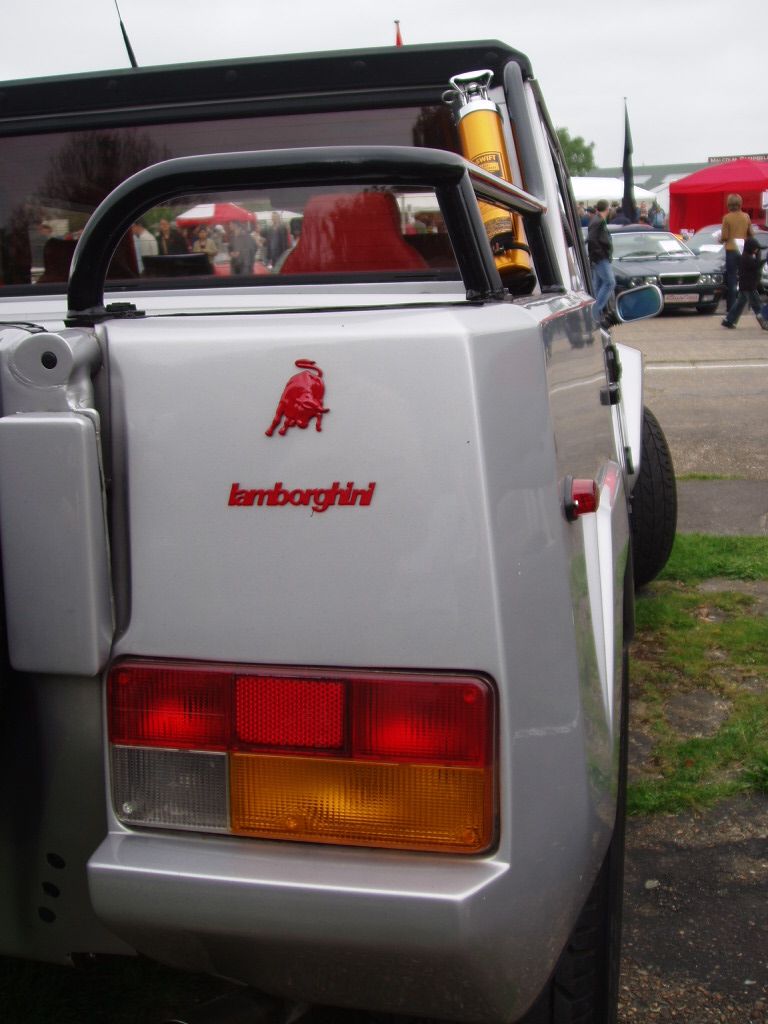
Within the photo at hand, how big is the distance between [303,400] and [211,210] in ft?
5.53

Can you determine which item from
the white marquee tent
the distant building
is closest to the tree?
the distant building

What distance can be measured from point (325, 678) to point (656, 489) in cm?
298

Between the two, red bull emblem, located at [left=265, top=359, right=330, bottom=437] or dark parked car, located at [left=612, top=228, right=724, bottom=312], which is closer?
red bull emblem, located at [left=265, top=359, right=330, bottom=437]

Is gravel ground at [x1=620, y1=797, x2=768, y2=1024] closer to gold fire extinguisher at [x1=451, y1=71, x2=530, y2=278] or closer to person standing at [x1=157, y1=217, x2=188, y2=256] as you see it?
gold fire extinguisher at [x1=451, y1=71, x2=530, y2=278]

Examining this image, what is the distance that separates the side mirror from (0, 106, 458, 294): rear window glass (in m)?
1.05

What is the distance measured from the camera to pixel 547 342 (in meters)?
1.42

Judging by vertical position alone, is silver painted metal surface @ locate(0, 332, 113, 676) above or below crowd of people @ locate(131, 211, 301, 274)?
below

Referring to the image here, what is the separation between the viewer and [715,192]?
110 feet

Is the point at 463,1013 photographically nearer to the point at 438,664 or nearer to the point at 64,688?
the point at 438,664

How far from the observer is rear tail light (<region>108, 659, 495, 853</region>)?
1229mm

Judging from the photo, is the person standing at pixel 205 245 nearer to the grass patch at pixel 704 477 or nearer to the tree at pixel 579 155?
the grass patch at pixel 704 477

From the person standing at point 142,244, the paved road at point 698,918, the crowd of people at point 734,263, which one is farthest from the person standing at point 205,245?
the crowd of people at point 734,263

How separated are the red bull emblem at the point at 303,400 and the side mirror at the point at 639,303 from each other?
8.32 ft

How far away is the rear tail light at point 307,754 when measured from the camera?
1229mm
